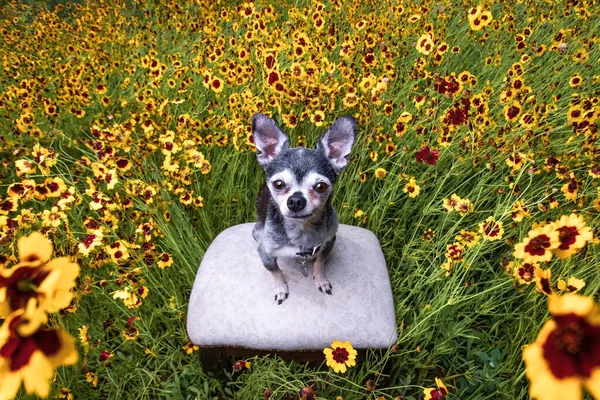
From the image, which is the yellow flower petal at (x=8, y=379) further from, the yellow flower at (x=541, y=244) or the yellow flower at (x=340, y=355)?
the yellow flower at (x=541, y=244)

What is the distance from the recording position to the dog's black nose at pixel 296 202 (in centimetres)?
134

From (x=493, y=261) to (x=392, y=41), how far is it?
2.03 metres

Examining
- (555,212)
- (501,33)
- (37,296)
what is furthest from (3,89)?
(501,33)

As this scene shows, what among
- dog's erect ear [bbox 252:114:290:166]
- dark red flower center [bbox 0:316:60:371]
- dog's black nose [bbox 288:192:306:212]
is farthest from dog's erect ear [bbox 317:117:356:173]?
dark red flower center [bbox 0:316:60:371]

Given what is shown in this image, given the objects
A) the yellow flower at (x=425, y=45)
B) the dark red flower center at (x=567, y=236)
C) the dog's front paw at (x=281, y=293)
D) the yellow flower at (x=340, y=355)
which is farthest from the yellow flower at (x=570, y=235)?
the yellow flower at (x=425, y=45)

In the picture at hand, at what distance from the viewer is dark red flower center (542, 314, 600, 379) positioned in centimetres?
46

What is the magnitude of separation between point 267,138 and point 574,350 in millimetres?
1320

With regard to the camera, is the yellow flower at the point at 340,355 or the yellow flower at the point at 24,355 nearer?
the yellow flower at the point at 24,355

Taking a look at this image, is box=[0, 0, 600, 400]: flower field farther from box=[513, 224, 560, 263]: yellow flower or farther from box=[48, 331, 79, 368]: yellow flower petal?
box=[48, 331, 79, 368]: yellow flower petal

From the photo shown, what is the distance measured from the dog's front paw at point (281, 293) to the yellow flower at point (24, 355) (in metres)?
1.32

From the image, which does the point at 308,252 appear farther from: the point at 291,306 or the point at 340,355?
the point at 340,355

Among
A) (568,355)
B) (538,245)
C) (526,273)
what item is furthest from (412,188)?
(568,355)

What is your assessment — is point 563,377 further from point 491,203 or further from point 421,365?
point 491,203

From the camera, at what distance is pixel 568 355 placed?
0.47 m
